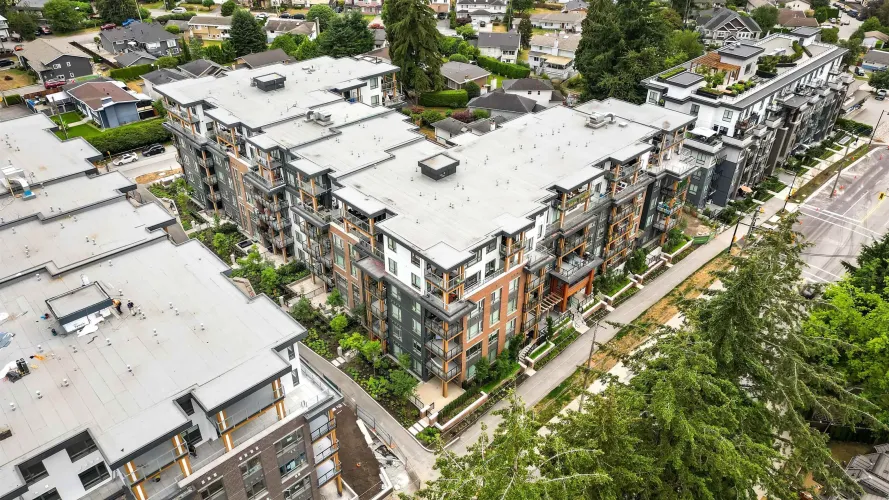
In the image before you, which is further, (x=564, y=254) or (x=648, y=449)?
(x=564, y=254)

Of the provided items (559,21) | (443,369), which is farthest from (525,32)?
(443,369)

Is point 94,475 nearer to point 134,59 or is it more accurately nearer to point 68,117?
point 68,117

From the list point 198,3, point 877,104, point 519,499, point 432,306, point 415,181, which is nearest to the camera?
point 519,499

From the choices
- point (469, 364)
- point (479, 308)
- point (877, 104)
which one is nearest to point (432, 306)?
point (479, 308)

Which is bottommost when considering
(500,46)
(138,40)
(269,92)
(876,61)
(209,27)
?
(876,61)

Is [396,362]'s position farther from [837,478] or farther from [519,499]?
[837,478]

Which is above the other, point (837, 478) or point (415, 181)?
point (415, 181)
